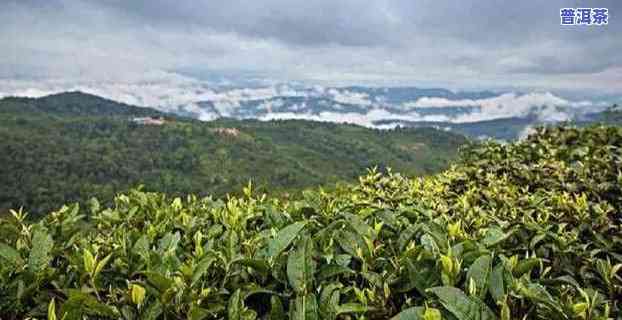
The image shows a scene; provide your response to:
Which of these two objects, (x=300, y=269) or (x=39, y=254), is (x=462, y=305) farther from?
(x=39, y=254)

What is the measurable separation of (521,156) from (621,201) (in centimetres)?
215

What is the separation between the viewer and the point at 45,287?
8.13 ft

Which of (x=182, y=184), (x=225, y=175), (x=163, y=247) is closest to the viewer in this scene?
(x=163, y=247)

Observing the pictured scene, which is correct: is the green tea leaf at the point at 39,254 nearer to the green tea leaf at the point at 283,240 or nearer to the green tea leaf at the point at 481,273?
the green tea leaf at the point at 283,240

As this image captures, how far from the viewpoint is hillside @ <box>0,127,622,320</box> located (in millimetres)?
2053

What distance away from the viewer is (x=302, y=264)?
2240 millimetres

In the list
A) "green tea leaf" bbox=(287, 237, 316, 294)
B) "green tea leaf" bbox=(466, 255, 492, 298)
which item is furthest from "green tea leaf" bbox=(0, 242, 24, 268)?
"green tea leaf" bbox=(466, 255, 492, 298)

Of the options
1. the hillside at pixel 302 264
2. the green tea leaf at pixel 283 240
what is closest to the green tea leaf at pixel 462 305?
the hillside at pixel 302 264

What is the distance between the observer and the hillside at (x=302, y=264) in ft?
6.73

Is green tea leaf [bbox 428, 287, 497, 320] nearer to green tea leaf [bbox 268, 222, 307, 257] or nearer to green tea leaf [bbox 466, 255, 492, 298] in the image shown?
green tea leaf [bbox 466, 255, 492, 298]

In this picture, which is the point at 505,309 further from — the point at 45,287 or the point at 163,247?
the point at 45,287

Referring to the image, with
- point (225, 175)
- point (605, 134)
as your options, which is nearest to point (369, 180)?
point (605, 134)

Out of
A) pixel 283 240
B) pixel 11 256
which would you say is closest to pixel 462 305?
pixel 283 240

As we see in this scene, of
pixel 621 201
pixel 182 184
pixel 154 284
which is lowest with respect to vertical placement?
pixel 182 184
